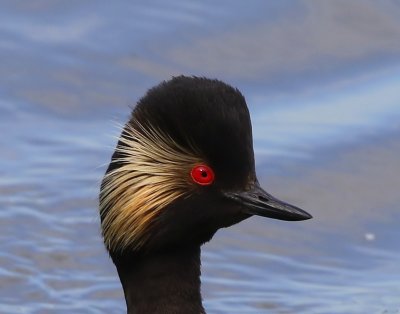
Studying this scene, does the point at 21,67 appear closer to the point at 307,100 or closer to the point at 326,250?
the point at 307,100

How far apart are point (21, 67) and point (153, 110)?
511cm

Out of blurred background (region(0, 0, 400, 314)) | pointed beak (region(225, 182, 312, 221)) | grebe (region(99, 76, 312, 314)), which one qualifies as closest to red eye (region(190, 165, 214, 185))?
grebe (region(99, 76, 312, 314))

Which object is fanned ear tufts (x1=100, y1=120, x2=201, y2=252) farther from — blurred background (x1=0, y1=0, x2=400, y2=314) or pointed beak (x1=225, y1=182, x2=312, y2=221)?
blurred background (x1=0, y1=0, x2=400, y2=314)

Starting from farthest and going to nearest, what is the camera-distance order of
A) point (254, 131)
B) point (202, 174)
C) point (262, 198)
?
point (254, 131) < point (262, 198) < point (202, 174)

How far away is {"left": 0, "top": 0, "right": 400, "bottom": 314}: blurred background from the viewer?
403 inches

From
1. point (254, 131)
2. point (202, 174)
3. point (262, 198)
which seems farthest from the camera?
point (254, 131)

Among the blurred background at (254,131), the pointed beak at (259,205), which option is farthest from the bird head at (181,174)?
the blurred background at (254,131)

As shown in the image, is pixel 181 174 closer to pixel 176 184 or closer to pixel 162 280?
pixel 176 184

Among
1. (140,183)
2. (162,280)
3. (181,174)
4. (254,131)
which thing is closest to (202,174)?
(181,174)

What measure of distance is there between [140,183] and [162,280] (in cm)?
50

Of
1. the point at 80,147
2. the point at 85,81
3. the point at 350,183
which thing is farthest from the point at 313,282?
the point at 85,81

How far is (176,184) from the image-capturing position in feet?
24.5

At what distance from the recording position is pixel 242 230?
35.3 ft

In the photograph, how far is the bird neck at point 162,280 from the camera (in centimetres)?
753
